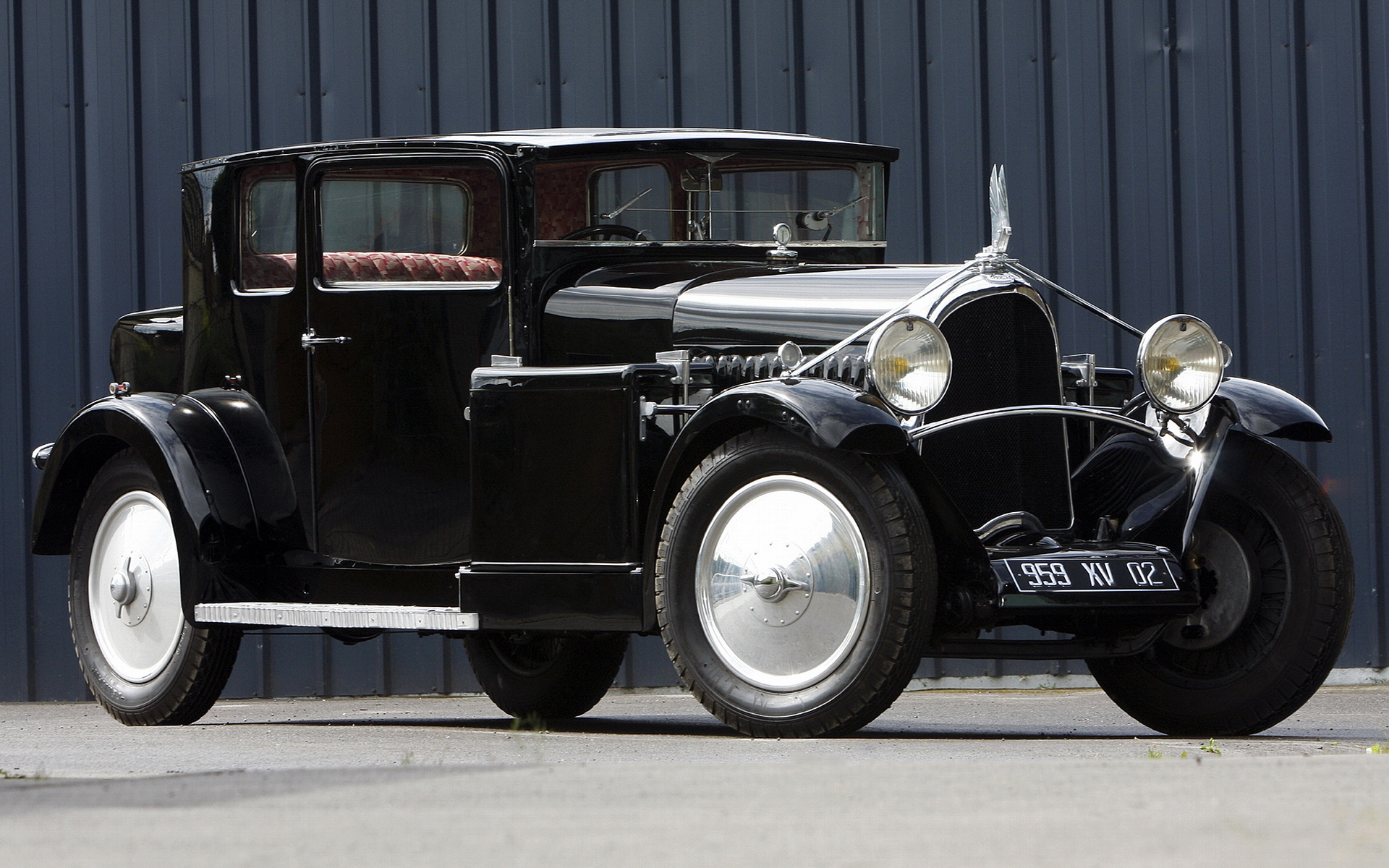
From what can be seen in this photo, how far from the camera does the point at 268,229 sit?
240 inches

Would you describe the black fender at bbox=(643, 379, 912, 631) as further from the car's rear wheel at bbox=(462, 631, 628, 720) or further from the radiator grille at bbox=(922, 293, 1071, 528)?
the car's rear wheel at bbox=(462, 631, 628, 720)

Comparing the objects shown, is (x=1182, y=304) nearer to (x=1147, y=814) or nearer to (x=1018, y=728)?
(x=1018, y=728)

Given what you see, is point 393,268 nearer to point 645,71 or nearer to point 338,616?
point 338,616

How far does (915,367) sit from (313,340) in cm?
209

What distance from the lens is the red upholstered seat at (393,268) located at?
18.6ft

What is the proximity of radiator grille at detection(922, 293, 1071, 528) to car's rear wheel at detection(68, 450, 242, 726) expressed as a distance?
95.7 inches

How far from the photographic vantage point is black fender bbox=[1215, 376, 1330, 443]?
203 inches

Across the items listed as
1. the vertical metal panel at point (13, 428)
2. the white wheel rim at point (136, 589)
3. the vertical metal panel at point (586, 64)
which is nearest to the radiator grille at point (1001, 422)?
the white wheel rim at point (136, 589)

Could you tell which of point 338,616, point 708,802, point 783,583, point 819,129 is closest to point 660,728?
point 338,616

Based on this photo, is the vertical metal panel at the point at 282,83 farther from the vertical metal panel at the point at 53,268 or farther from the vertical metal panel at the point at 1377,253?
the vertical metal panel at the point at 1377,253

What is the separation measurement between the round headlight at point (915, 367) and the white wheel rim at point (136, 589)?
256 cm

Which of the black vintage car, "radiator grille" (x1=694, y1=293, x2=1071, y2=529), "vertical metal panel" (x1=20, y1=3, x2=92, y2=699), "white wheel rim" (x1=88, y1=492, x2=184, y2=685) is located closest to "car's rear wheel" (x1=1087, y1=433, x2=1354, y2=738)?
the black vintage car

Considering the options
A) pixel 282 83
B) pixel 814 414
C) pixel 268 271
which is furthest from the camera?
pixel 282 83

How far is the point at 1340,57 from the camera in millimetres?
8164
